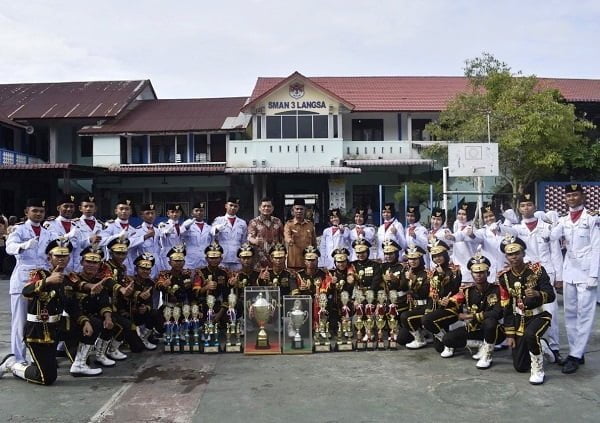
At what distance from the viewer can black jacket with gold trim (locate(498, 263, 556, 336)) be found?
18.7 ft

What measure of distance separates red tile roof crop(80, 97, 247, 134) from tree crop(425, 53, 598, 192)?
10149mm

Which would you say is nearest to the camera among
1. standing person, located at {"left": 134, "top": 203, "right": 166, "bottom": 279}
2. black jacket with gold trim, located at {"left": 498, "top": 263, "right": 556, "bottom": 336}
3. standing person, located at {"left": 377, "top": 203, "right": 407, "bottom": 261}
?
black jacket with gold trim, located at {"left": 498, "top": 263, "right": 556, "bottom": 336}

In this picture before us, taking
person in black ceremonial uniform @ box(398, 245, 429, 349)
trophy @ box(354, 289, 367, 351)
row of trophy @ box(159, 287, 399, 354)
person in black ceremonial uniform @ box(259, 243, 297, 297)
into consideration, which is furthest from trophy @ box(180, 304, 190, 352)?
person in black ceremonial uniform @ box(398, 245, 429, 349)

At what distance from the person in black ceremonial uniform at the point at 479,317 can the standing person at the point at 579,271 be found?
2.55ft

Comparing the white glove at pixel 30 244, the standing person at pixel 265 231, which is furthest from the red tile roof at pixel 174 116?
the white glove at pixel 30 244

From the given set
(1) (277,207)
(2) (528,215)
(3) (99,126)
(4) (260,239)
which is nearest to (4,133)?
(3) (99,126)

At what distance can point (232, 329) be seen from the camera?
6.95 m

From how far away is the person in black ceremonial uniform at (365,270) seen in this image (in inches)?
287

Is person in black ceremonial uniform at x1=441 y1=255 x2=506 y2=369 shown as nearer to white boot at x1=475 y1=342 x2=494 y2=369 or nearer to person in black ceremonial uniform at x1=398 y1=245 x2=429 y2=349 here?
white boot at x1=475 y1=342 x2=494 y2=369

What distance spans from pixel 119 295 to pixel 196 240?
6.37 ft

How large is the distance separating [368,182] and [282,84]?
5384 millimetres

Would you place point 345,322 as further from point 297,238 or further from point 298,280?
point 297,238

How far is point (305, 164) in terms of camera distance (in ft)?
69.7

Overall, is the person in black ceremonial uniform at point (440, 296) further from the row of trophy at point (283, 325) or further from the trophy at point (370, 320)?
the trophy at point (370, 320)
